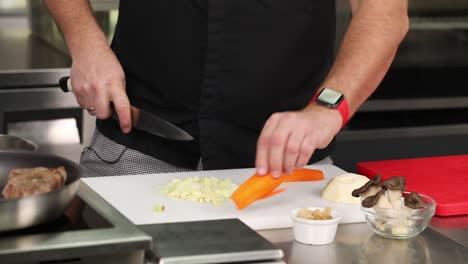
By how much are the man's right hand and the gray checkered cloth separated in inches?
6.5

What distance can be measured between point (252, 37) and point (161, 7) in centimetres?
21

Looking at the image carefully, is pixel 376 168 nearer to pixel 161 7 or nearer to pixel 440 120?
pixel 161 7

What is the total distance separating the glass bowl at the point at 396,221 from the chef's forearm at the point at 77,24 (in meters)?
Result: 0.72

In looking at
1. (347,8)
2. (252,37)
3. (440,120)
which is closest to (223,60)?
(252,37)

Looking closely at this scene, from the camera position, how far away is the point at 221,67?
6.16ft

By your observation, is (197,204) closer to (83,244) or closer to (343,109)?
(343,109)

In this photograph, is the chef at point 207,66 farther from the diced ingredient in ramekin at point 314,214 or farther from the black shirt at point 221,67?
the diced ingredient in ramekin at point 314,214

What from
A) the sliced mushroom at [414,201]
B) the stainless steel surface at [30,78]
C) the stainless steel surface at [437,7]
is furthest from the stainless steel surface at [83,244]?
the stainless steel surface at [437,7]

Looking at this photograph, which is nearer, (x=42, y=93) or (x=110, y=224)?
(x=110, y=224)

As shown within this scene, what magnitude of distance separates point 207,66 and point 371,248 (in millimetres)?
650

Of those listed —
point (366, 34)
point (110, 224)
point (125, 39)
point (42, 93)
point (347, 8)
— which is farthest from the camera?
point (347, 8)

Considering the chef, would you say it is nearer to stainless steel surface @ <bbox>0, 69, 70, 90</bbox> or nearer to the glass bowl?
the glass bowl

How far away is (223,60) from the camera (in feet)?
6.15

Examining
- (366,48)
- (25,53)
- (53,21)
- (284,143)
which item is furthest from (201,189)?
(53,21)
